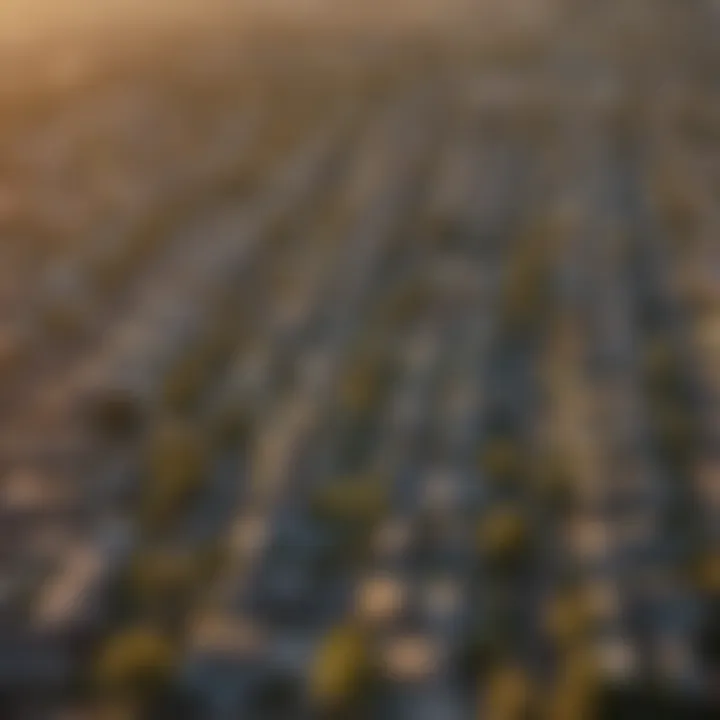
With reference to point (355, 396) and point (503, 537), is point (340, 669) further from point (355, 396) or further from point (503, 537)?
point (355, 396)

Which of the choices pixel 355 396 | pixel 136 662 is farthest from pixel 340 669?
pixel 355 396

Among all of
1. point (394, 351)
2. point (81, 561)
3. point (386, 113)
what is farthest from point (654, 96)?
point (81, 561)

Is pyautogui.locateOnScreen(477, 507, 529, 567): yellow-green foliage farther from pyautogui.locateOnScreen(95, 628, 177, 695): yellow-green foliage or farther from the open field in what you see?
pyautogui.locateOnScreen(95, 628, 177, 695): yellow-green foliage

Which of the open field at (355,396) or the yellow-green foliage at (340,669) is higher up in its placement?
the open field at (355,396)

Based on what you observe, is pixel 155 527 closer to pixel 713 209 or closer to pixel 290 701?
pixel 290 701

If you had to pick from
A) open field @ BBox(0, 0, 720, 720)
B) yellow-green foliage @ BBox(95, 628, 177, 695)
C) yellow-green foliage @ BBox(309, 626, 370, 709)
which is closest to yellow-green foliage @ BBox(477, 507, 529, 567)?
open field @ BBox(0, 0, 720, 720)

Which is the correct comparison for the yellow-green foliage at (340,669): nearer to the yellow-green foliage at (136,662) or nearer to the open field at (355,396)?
the open field at (355,396)

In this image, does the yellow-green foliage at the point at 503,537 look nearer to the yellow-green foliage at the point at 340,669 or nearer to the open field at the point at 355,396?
the open field at the point at 355,396

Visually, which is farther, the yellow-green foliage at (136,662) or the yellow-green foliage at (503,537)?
the yellow-green foliage at (503,537)

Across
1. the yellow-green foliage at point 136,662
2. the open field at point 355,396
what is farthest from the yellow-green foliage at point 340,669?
the yellow-green foliage at point 136,662

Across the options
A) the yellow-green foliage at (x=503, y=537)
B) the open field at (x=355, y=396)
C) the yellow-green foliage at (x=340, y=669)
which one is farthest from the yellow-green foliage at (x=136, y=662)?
the yellow-green foliage at (x=503, y=537)
